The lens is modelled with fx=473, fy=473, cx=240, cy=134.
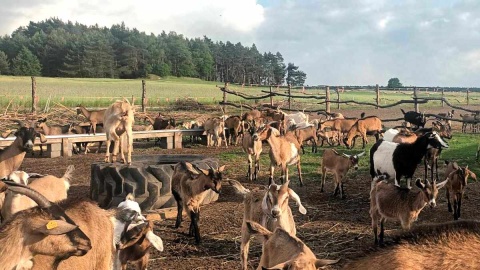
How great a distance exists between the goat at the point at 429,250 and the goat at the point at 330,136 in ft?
56.9

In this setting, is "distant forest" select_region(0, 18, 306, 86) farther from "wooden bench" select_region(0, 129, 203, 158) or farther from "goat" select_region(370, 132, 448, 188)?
"goat" select_region(370, 132, 448, 188)

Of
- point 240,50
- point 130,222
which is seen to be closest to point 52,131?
point 130,222

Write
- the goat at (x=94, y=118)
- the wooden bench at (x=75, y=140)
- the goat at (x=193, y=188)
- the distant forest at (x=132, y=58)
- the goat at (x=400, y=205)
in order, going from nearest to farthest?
the goat at (x=400, y=205)
the goat at (x=193, y=188)
the wooden bench at (x=75, y=140)
the goat at (x=94, y=118)
the distant forest at (x=132, y=58)

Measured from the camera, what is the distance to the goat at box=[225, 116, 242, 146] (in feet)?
65.2

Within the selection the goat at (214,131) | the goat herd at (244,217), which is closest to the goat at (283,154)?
the goat herd at (244,217)

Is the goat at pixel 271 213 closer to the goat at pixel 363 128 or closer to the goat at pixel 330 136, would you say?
the goat at pixel 363 128

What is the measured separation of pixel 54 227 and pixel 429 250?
2.78 meters

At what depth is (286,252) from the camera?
15.1 ft

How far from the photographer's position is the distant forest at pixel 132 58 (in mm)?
81438

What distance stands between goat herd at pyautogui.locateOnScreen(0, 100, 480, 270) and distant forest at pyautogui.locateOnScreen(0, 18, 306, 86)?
191 feet

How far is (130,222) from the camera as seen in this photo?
18.0 ft

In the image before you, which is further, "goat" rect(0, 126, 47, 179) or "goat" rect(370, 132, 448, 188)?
"goat" rect(370, 132, 448, 188)

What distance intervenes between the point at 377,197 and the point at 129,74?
276 ft

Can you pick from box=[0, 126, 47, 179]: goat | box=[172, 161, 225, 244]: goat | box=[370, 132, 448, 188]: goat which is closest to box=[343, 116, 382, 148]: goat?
box=[370, 132, 448, 188]: goat
